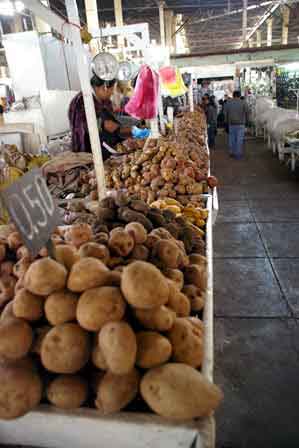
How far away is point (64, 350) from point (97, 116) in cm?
404

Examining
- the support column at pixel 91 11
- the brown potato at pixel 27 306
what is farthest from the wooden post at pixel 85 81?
the support column at pixel 91 11

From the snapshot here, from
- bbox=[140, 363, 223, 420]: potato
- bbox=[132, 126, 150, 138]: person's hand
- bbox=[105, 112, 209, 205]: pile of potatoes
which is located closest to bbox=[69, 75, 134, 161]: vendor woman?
bbox=[105, 112, 209, 205]: pile of potatoes

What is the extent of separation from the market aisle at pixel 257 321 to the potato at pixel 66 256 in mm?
1525

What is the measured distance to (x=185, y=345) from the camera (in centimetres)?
120

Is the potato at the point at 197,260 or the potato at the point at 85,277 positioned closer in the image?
the potato at the point at 85,277

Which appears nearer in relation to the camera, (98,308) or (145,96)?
(98,308)

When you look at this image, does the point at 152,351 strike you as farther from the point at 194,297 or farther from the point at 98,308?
the point at 194,297

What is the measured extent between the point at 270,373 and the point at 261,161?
27.8 ft

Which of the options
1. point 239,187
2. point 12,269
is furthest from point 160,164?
point 239,187

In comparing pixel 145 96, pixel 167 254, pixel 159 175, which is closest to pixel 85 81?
pixel 159 175

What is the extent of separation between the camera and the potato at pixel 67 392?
109cm

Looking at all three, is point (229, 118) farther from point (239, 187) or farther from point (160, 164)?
point (160, 164)

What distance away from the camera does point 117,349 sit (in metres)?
1.02

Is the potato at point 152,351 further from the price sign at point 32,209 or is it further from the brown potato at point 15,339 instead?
the price sign at point 32,209
